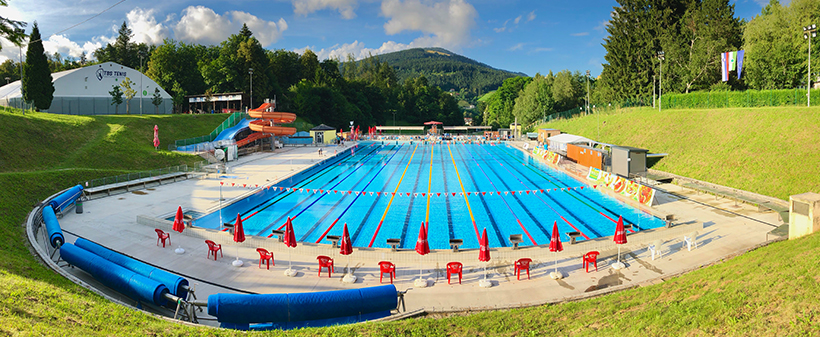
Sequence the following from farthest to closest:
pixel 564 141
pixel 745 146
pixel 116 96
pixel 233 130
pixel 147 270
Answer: pixel 116 96 < pixel 233 130 < pixel 564 141 < pixel 745 146 < pixel 147 270

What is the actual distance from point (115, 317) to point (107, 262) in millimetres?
2816

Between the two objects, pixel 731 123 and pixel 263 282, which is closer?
pixel 263 282

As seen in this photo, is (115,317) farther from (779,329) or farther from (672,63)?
(672,63)

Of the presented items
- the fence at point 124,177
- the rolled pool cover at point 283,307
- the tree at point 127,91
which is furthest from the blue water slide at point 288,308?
the tree at point 127,91

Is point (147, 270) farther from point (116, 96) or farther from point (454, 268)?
point (116, 96)

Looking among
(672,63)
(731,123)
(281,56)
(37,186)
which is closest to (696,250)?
(731,123)

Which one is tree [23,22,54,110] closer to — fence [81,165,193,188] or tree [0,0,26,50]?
fence [81,165,193,188]

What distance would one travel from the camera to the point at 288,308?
21.4 feet

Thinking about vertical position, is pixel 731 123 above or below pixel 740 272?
above

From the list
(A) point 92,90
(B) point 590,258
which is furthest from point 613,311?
(A) point 92,90

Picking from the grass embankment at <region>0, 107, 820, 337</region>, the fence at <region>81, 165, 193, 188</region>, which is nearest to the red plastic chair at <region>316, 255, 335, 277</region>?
the grass embankment at <region>0, 107, 820, 337</region>

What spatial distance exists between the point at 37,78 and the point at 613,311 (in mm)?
41455

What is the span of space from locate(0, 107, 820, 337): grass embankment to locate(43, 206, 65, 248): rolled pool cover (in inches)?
79.0

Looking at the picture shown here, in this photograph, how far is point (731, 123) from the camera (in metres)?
23.0
